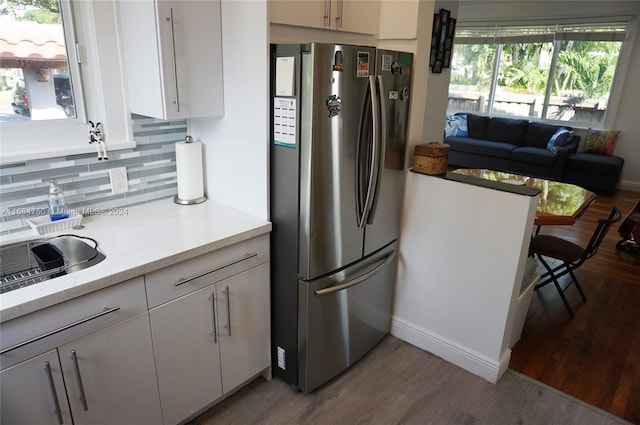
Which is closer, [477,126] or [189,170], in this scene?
[189,170]

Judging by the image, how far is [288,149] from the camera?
1.81m

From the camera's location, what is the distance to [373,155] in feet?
6.25

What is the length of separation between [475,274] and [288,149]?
1202 millimetres

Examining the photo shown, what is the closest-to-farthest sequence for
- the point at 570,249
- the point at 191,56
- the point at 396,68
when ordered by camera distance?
1. the point at 191,56
2. the point at 396,68
3. the point at 570,249

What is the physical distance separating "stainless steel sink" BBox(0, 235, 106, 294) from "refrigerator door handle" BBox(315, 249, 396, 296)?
0.96m

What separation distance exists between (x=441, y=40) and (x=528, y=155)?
12.5ft

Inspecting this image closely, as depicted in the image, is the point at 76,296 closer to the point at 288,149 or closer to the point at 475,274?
the point at 288,149

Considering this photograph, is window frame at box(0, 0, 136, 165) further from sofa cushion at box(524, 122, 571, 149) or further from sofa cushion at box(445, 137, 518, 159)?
sofa cushion at box(524, 122, 571, 149)

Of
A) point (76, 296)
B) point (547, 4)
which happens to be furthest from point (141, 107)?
point (547, 4)

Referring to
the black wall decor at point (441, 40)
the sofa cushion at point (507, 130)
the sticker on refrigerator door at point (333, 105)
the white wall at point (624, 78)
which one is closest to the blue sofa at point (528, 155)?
the sofa cushion at point (507, 130)

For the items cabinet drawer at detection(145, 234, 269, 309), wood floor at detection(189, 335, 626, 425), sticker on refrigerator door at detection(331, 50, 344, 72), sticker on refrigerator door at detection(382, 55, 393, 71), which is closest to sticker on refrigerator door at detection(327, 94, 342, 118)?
sticker on refrigerator door at detection(331, 50, 344, 72)

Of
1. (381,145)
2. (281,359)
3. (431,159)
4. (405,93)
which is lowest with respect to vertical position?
(281,359)

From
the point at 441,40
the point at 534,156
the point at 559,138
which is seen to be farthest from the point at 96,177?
the point at 559,138

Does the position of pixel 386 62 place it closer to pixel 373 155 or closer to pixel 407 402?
pixel 373 155
